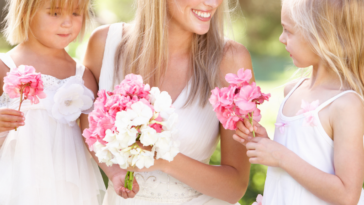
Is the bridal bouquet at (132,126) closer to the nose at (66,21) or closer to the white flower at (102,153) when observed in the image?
the white flower at (102,153)

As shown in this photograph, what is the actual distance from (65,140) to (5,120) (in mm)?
485

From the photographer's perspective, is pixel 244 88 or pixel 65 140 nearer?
pixel 244 88

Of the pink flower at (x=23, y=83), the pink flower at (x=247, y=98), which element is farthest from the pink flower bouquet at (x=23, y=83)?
the pink flower at (x=247, y=98)

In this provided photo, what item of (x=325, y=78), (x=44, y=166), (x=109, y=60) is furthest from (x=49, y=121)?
(x=325, y=78)

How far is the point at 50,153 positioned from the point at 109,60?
675 millimetres

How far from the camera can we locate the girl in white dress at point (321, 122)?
1797 mm

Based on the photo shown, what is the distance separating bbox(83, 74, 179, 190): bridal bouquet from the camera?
5.21ft

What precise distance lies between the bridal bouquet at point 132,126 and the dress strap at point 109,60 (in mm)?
796

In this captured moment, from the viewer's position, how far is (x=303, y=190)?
1.94 metres

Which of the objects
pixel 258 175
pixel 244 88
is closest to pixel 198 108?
pixel 244 88

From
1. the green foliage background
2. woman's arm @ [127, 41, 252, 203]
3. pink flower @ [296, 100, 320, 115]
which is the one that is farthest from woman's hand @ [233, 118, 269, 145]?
the green foliage background

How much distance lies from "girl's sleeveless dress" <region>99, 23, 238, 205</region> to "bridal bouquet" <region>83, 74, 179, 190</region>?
623 millimetres

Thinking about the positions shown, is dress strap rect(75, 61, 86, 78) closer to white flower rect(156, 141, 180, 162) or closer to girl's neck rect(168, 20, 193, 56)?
girl's neck rect(168, 20, 193, 56)

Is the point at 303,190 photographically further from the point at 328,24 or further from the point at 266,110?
the point at 266,110
